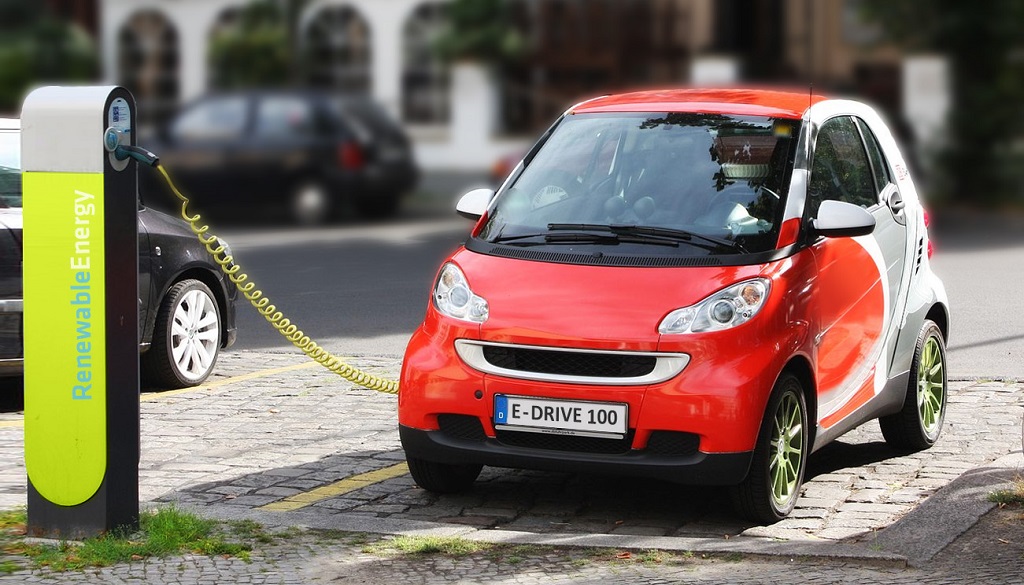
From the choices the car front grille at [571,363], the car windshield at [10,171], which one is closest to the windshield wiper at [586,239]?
the car front grille at [571,363]

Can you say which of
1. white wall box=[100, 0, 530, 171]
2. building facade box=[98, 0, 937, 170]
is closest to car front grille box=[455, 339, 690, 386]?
white wall box=[100, 0, 530, 171]

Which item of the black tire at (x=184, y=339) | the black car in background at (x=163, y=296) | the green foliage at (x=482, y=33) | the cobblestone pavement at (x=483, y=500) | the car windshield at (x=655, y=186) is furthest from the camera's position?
the green foliage at (x=482, y=33)

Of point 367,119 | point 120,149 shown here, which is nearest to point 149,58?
point 367,119

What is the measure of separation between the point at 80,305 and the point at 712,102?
9.67 ft

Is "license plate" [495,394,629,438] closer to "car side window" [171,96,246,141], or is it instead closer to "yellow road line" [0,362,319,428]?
"yellow road line" [0,362,319,428]

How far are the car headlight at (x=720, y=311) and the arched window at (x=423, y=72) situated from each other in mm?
27487

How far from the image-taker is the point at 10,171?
9.14 metres

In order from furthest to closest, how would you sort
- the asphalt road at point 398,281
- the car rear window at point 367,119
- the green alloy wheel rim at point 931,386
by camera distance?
the car rear window at point 367,119 < the asphalt road at point 398,281 < the green alloy wheel rim at point 931,386

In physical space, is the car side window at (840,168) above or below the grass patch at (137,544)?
above

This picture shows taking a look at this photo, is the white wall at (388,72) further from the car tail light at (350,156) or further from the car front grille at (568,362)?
the car front grille at (568,362)

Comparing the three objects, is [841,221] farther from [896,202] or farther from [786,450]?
[896,202]

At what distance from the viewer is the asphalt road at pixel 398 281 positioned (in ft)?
37.8

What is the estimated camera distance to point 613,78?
111 ft

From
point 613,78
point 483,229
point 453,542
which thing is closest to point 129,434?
point 453,542
